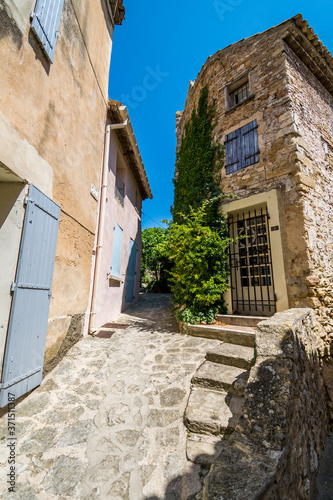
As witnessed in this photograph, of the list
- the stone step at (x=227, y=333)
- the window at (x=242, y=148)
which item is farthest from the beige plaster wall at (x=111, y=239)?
the window at (x=242, y=148)

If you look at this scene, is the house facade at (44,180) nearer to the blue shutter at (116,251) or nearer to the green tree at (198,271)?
the blue shutter at (116,251)

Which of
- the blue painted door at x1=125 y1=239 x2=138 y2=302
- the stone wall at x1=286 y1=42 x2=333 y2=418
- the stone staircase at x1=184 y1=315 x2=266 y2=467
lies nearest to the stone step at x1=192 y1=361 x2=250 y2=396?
the stone staircase at x1=184 y1=315 x2=266 y2=467

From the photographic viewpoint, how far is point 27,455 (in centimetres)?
213

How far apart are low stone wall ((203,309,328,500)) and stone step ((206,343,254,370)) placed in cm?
69

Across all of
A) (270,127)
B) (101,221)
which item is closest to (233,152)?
(270,127)

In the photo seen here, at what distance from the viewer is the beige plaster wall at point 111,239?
5.68 m

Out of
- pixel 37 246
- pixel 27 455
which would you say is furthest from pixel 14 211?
pixel 27 455

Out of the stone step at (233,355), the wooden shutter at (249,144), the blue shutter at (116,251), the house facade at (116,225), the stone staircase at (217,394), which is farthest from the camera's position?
the blue shutter at (116,251)

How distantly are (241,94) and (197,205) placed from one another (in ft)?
12.4

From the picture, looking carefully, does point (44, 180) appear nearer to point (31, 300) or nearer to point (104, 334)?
point (31, 300)

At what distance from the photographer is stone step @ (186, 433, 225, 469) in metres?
2.17

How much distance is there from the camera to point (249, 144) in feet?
20.7

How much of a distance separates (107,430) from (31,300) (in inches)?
64.2

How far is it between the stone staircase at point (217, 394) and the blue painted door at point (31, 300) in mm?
1835
